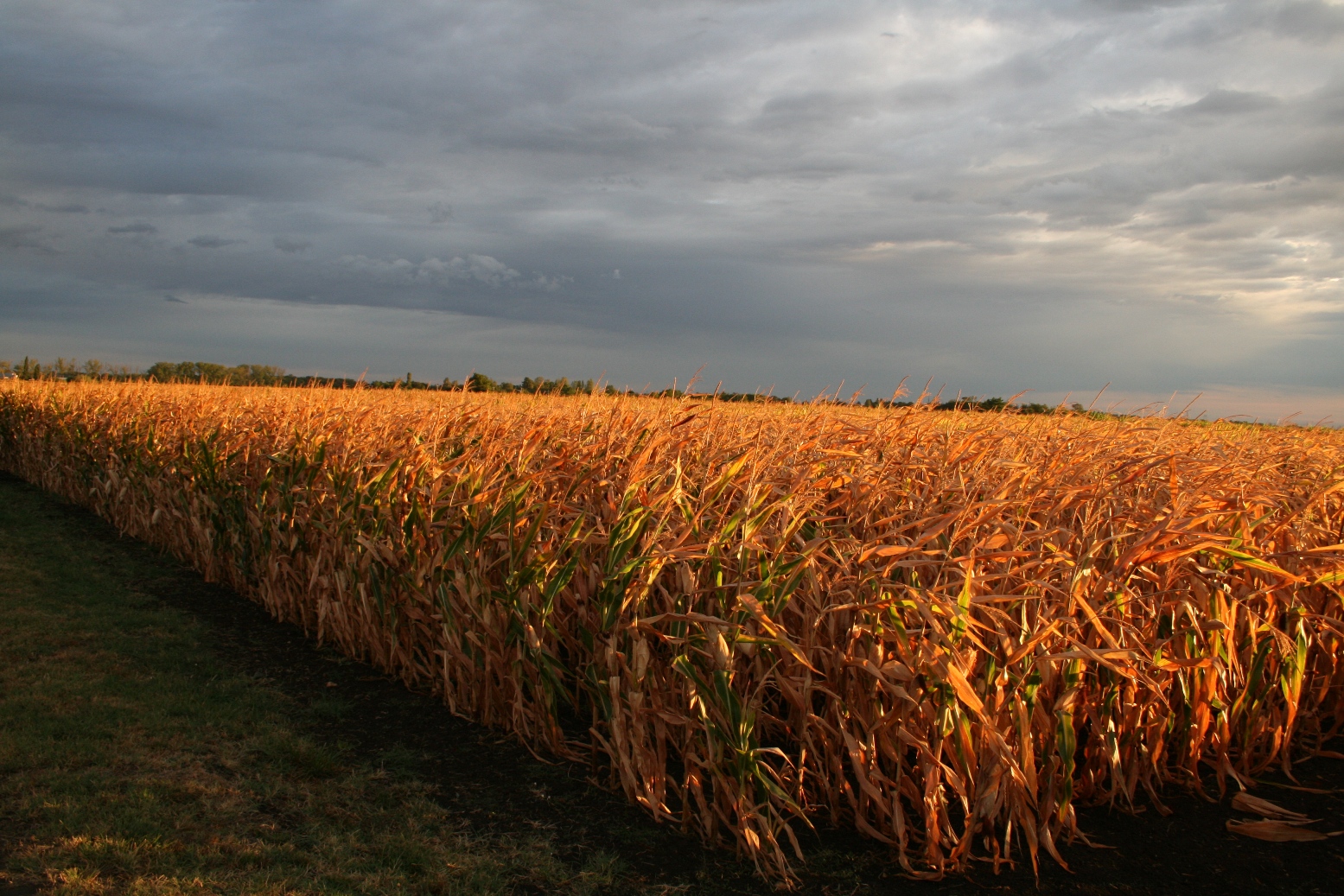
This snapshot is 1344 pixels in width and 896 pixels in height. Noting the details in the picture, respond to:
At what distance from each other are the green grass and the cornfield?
68cm

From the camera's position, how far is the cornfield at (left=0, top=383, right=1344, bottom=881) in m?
3.04

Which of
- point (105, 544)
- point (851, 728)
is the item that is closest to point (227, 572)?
point (105, 544)

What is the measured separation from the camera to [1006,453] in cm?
495

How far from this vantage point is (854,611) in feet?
10.6

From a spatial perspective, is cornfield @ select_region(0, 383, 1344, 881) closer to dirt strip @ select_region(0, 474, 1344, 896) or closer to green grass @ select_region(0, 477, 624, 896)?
dirt strip @ select_region(0, 474, 1344, 896)

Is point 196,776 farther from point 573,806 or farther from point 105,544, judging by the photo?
point 105,544

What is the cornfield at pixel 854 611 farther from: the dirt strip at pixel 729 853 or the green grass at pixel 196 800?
the green grass at pixel 196 800

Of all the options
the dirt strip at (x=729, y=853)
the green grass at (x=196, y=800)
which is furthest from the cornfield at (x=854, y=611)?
the green grass at (x=196, y=800)

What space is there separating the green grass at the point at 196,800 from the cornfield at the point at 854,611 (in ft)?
2.23

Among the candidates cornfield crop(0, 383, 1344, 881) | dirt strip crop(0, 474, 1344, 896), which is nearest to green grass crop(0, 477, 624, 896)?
dirt strip crop(0, 474, 1344, 896)

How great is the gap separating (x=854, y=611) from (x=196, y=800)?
309cm

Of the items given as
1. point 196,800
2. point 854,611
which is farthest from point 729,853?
point 196,800

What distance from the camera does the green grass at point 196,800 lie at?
124 inches

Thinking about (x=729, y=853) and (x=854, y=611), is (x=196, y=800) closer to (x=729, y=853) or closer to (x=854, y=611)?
(x=729, y=853)
